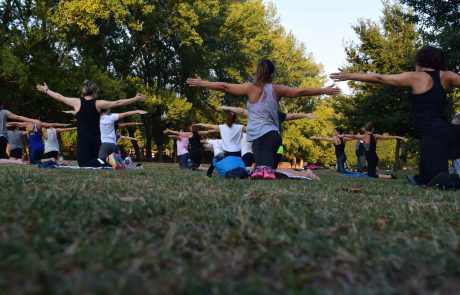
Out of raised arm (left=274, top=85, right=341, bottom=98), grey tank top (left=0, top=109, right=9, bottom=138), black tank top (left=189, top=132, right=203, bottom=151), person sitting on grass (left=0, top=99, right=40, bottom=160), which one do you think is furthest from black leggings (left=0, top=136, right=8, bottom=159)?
raised arm (left=274, top=85, right=341, bottom=98)

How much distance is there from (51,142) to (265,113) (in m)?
10.7

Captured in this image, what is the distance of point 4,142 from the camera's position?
15578mm

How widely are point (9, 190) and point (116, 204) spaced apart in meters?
1.22

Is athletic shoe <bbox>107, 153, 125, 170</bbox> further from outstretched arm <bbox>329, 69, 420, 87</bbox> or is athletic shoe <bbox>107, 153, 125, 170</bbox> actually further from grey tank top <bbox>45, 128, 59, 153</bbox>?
outstretched arm <bbox>329, 69, 420, 87</bbox>

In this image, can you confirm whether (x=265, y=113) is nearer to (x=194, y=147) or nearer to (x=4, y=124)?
(x=4, y=124)

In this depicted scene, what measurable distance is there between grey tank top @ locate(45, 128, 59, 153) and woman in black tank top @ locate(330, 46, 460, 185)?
12012 mm

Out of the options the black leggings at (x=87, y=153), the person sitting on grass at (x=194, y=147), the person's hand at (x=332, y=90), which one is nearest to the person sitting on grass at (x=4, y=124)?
the black leggings at (x=87, y=153)

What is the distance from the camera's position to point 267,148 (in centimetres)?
861

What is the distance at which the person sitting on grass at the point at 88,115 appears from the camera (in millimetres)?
11359

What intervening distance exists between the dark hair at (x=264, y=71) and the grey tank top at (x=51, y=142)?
34.1ft

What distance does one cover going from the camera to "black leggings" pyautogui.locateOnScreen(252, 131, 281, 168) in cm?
861

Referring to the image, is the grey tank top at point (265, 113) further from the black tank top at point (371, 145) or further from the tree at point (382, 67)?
the tree at point (382, 67)

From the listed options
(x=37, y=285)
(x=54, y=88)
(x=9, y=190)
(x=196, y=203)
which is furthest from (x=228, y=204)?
(x=54, y=88)

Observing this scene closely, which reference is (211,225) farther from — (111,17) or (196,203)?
(111,17)
